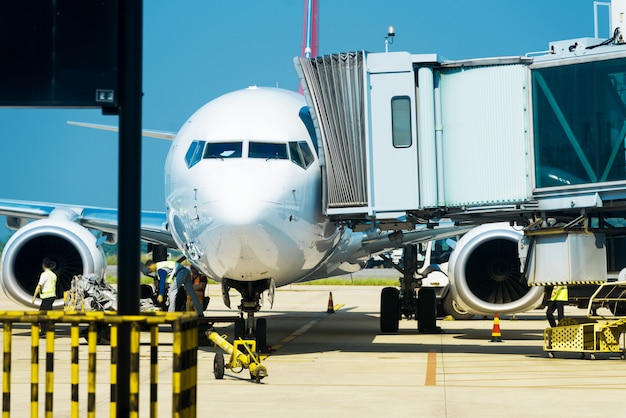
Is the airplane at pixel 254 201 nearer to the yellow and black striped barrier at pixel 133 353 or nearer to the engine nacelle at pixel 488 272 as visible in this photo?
the engine nacelle at pixel 488 272

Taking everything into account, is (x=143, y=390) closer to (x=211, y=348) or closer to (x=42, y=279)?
(x=211, y=348)

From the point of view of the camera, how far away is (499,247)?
17.2 meters

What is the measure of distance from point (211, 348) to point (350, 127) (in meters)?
4.11

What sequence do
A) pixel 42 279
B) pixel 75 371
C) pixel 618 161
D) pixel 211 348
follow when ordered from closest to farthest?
1. pixel 75 371
2. pixel 618 161
3. pixel 211 348
4. pixel 42 279

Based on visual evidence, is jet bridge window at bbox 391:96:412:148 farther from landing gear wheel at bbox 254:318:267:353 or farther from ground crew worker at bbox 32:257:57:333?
ground crew worker at bbox 32:257:57:333

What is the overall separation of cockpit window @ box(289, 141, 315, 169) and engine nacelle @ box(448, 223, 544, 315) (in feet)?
14.5

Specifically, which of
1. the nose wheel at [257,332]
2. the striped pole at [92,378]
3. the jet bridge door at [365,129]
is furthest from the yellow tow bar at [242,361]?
the striped pole at [92,378]

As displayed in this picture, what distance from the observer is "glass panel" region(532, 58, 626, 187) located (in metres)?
12.2

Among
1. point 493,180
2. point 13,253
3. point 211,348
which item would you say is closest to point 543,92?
point 493,180

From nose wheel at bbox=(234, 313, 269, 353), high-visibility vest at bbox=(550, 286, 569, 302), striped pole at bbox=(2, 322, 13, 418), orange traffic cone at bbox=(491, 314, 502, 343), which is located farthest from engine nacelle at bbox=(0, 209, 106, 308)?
striped pole at bbox=(2, 322, 13, 418)

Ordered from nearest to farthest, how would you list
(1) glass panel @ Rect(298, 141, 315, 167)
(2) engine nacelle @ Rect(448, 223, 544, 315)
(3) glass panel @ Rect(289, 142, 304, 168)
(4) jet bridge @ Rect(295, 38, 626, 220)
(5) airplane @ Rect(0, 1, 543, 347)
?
(4) jet bridge @ Rect(295, 38, 626, 220)
(5) airplane @ Rect(0, 1, 543, 347)
(3) glass panel @ Rect(289, 142, 304, 168)
(1) glass panel @ Rect(298, 141, 315, 167)
(2) engine nacelle @ Rect(448, 223, 544, 315)

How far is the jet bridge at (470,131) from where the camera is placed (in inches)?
483

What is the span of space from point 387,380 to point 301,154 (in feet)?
12.8

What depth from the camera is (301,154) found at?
44.1ft
